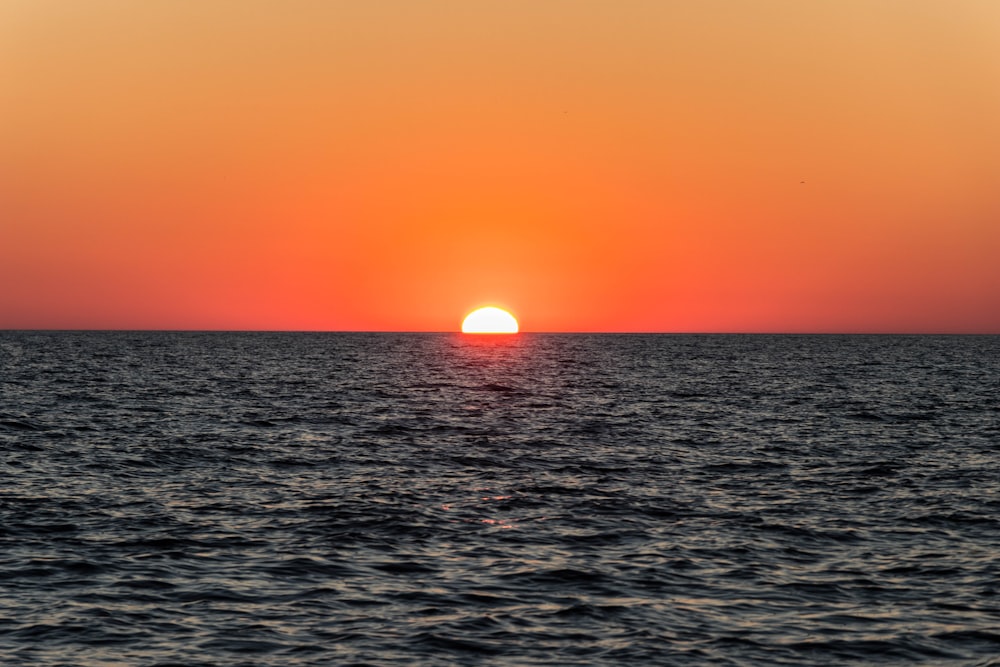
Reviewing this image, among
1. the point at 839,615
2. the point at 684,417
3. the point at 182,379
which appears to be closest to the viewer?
the point at 839,615

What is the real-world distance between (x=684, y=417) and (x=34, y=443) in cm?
2934

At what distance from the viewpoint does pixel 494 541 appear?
2344 cm

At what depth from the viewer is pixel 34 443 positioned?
3950 cm

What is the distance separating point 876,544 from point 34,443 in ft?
95.7

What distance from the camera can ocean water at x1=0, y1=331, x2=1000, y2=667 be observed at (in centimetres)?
1669

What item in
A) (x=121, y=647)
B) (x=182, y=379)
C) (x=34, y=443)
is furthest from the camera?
(x=182, y=379)

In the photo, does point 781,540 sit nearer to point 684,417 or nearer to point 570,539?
point 570,539

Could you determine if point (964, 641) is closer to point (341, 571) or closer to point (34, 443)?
point (341, 571)

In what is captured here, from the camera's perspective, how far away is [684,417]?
5416 centimetres

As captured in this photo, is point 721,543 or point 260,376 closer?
point 721,543

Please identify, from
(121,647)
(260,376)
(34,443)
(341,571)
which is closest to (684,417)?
(34,443)

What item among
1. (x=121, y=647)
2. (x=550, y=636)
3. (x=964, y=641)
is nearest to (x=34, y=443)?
(x=121, y=647)

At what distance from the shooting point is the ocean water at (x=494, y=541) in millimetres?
16688

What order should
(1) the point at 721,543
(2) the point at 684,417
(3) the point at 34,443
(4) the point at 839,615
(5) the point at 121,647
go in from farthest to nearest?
1. (2) the point at 684,417
2. (3) the point at 34,443
3. (1) the point at 721,543
4. (4) the point at 839,615
5. (5) the point at 121,647
